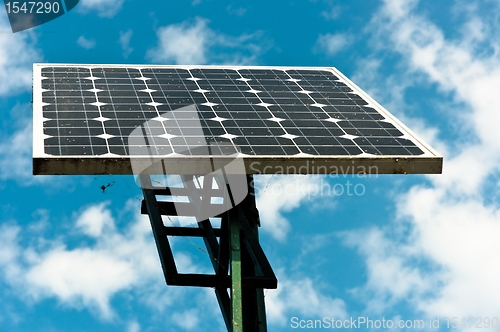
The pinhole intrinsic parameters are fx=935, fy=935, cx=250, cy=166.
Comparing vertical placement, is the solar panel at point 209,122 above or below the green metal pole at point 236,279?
above

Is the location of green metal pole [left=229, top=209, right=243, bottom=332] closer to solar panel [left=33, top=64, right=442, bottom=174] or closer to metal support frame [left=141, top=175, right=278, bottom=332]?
metal support frame [left=141, top=175, right=278, bottom=332]

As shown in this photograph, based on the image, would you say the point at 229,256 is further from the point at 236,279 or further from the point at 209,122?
the point at 209,122

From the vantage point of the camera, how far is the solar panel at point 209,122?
17172 millimetres

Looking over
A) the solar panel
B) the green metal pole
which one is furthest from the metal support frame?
the solar panel

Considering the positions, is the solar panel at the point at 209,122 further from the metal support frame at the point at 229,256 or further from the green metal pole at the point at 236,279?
the green metal pole at the point at 236,279

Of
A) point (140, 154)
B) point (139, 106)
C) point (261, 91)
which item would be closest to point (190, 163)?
point (140, 154)

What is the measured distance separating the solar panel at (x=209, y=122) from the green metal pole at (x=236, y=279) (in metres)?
1.90

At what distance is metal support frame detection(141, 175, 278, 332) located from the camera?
18.4 m

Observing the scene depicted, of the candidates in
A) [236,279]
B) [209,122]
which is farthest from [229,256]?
[209,122]

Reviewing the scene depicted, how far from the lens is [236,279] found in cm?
1817

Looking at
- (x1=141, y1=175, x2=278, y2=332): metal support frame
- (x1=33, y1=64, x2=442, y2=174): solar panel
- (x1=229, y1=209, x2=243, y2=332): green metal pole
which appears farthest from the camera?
(x1=141, y1=175, x2=278, y2=332): metal support frame

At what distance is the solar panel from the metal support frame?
1450mm

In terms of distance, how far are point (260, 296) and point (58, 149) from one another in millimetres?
5997

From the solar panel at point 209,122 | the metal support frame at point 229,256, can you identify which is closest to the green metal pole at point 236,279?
the metal support frame at point 229,256
